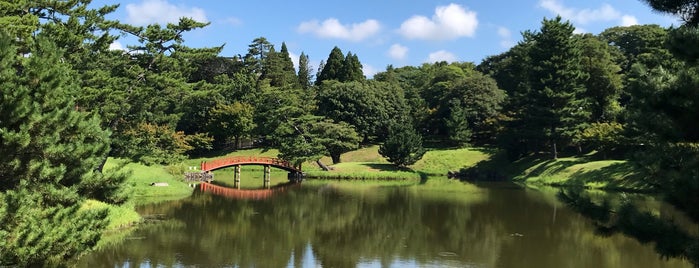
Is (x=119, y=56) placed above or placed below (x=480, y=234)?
above

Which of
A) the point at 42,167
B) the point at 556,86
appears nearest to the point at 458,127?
the point at 556,86

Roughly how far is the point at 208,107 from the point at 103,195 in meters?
46.0

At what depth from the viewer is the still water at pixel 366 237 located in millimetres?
12883

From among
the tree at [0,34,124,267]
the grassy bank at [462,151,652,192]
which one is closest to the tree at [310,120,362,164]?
the grassy bank at [462,151,652,192]

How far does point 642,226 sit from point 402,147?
126 ft

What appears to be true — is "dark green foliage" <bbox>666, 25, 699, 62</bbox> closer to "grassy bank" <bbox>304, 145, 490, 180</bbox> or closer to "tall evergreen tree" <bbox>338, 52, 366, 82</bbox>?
"grassy bank" <bbox>304, 145, 490, 180</bbox>

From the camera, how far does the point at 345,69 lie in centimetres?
6919

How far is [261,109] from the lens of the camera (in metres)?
51.6

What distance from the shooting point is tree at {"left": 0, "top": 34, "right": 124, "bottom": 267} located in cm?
802

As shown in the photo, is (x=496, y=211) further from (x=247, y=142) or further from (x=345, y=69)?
(x=345, y=69)

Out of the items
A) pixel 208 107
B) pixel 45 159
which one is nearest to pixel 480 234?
pixel 45 159

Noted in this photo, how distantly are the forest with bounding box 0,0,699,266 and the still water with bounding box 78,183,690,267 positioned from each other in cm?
302

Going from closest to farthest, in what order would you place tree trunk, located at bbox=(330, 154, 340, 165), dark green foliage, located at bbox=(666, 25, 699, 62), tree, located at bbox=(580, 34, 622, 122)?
dark green foliage, located at bbox=(666, 25, 699, 62) → tree, located at bbox=(580, 34, 622, 122) → tree trunk, located at bbox=(330, 154, 340, 165)

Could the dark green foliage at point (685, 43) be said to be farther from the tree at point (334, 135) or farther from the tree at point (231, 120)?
the tree at point (231, 120)
